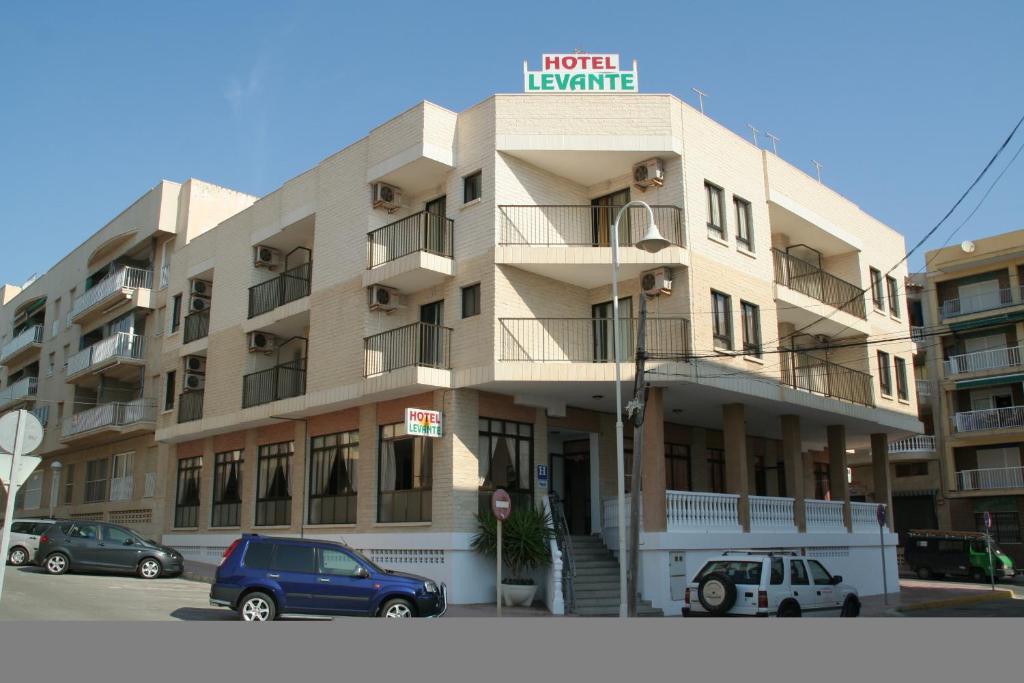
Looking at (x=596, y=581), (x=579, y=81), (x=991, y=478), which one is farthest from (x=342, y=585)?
(x=991, y=478)

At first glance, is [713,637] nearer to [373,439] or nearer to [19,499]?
[373,439]

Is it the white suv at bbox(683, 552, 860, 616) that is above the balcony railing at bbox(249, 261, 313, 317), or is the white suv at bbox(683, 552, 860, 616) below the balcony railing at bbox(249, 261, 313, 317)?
below

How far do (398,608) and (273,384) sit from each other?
14279mm

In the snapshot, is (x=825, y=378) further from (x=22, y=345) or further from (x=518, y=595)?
(x=22, y=345)

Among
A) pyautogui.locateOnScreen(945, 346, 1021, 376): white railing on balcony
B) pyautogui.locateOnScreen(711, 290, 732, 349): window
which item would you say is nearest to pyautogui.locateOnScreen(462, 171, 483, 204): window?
pyautogui.locateOnScreen(711, 290, 732, 349): window

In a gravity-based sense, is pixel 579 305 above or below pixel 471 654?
above

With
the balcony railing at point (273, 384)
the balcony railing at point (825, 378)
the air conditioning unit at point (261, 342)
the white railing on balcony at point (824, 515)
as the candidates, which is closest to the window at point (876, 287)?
the balcony railing at point (825, 378)

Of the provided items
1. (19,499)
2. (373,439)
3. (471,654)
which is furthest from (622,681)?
(19,499)

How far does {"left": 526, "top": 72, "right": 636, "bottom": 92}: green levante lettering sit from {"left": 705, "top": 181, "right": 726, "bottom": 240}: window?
3.50 metres

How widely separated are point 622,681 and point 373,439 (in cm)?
1655

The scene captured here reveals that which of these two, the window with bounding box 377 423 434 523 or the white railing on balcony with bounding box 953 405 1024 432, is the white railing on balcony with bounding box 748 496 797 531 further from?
the white railing on balcony with bounding box 953 405 1024 432

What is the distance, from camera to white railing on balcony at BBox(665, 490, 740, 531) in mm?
22031

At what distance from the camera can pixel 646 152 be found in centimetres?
2342

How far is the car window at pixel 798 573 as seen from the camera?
670 inches
